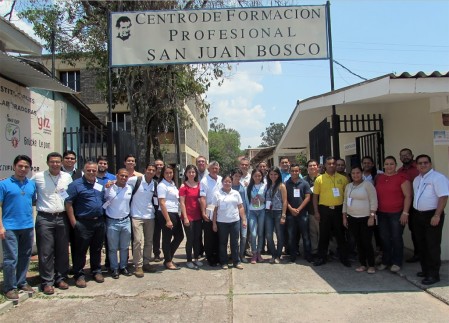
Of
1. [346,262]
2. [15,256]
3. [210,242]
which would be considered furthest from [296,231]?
[15,256]

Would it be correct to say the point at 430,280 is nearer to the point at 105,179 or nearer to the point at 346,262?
the point at 346,262

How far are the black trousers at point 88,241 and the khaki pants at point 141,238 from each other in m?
0.52

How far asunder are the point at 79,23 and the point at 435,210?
12738 millimetres

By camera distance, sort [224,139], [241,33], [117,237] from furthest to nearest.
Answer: [224,139]
[241,33]
[117,237]

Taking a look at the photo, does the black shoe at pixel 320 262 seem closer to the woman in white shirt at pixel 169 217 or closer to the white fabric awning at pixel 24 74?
the woman in white shirt at pixel 169 217

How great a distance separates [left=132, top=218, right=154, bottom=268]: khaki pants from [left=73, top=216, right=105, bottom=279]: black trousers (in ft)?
1.71

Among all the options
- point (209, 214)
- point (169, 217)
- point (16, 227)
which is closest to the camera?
point (16, 227)

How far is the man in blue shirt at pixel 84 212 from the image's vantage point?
228 inches

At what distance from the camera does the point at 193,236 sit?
273 inches

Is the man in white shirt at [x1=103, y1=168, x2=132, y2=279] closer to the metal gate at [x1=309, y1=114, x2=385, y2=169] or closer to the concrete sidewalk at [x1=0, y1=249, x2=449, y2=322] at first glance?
the concrete sidewalk at [x1=0, y1=249, x2=449, y2=322]

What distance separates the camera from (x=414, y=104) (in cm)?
741

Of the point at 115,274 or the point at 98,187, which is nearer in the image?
the point at 98,187

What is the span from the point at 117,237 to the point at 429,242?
4.37 metres

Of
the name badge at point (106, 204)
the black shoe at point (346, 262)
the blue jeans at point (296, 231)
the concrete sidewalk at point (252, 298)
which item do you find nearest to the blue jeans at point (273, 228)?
the blue jeans at point (296, 231)
